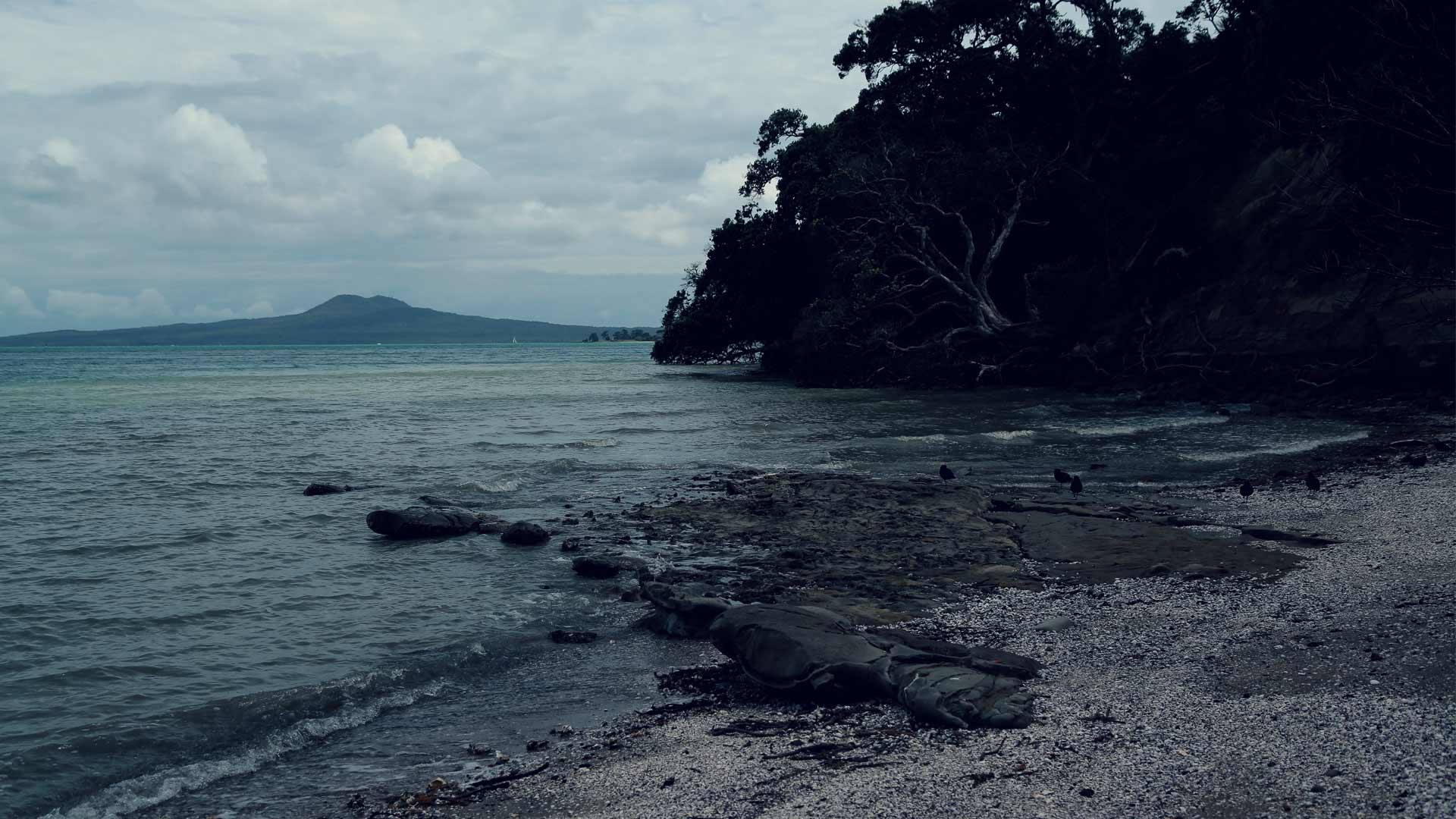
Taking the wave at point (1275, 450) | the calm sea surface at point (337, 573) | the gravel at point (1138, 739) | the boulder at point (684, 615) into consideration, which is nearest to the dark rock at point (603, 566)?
the calm sea surface at point (337, 573)

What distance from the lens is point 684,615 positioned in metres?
8.77

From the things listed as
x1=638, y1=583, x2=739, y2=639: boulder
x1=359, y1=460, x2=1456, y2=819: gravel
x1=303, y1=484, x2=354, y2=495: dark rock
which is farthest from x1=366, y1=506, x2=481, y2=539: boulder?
x1=359, y1=460, x2=1456, y2=819: gravel

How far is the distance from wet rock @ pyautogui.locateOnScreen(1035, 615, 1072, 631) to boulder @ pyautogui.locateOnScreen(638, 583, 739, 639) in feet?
8.60

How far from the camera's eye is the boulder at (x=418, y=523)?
13.5 m

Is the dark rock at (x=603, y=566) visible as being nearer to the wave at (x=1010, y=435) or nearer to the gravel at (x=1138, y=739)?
the gravel at (x=1138, y=739)

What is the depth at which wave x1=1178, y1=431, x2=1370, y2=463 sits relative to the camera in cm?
1786

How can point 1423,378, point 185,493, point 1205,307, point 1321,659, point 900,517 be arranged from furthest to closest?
point 1205,307 → point 1423,378 → point 185,493 → point 900,517 → point 1321,659

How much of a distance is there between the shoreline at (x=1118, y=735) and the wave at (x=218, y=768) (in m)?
1.21

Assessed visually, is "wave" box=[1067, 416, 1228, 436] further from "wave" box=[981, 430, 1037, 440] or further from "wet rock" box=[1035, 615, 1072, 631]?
"wet rock" box=[1035, 615, 1072, 631]

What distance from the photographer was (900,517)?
13320 mm

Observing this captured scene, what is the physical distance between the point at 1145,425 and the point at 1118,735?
19.8 m

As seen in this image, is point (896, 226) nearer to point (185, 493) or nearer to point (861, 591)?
point (185, 493)

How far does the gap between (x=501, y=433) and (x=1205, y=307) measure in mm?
23081

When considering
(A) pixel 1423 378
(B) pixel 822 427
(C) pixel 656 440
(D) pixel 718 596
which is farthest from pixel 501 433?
(A) pixel 1423 378
